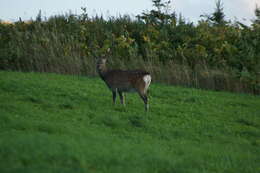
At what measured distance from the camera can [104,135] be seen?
7.64 metres

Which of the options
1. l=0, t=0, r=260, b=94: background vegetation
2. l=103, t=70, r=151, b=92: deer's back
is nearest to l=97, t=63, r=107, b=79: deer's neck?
l=103, t=70, r=151, b=92: deer's back

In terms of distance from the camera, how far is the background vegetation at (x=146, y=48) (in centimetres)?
1636

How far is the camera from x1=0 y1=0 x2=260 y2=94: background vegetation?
1636 centimetres

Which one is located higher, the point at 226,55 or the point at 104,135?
the point at 226,55

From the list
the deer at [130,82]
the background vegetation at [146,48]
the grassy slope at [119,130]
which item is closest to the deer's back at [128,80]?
the deer at [130,82]

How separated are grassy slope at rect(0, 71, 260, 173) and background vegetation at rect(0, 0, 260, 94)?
83.2 inches

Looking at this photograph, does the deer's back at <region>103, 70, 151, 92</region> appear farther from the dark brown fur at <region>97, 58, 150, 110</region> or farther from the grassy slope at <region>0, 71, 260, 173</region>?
the grassy slope at <region>0, 71, 260, 173</region>

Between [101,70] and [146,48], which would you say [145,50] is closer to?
[146,48]

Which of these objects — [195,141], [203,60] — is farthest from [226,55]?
[195,141]

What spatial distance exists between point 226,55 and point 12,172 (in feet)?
45.6

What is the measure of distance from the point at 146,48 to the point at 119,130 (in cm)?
959

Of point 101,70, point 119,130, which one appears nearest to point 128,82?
point 101,70

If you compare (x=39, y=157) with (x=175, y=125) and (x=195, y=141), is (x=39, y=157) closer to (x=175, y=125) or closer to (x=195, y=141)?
(x=195, y=141)

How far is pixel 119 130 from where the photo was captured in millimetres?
8422
